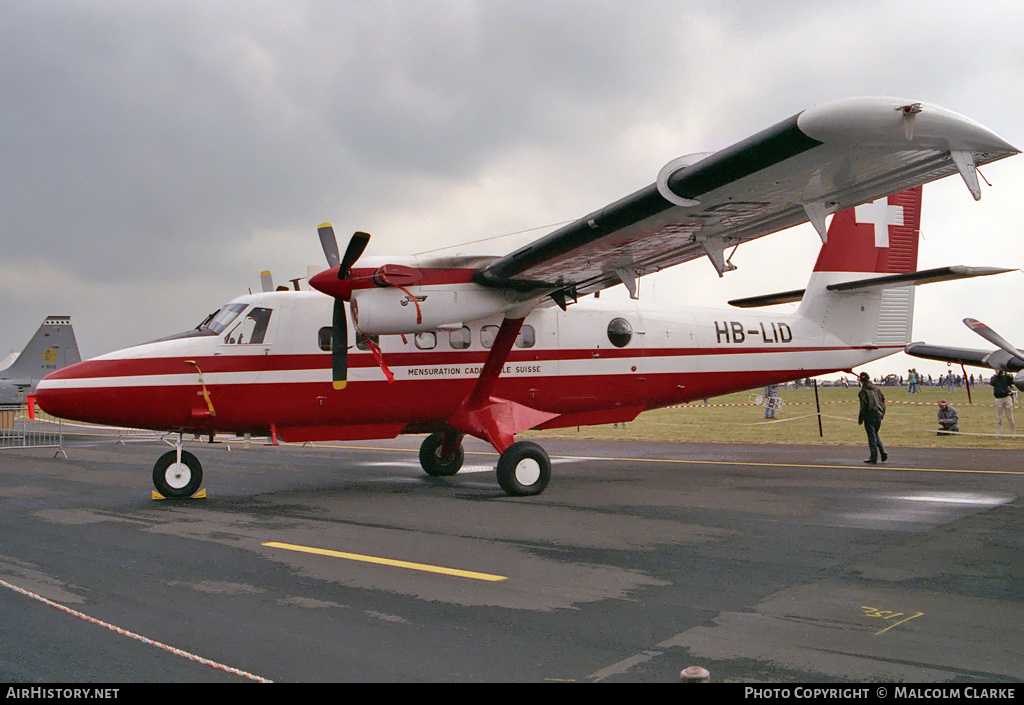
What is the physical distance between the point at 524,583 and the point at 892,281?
1070cm

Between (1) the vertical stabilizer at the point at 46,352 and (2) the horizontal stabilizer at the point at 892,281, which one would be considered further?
(1) the vertical stabilizer at the point at 46,352

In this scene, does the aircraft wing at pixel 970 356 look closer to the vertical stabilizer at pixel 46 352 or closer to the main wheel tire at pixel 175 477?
the main wheel tire at pixel 175 477

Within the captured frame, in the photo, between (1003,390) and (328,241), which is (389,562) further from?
(1003,390)

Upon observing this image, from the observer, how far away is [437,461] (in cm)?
1364

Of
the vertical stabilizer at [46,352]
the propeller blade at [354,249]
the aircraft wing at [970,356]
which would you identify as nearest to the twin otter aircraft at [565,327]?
the propeller blade at [354,249]

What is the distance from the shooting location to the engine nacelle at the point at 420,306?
9.87 m

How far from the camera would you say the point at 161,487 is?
422 inches

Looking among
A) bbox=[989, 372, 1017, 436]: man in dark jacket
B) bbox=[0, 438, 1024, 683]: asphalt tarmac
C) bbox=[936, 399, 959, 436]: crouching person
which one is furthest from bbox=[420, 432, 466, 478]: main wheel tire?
bbox=[936, 399, 959, 436]: crouching person

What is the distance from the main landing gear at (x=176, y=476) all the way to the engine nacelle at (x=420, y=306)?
11.9ft

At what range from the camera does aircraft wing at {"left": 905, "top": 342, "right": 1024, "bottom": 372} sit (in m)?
19.0

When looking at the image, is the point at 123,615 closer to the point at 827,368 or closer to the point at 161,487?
the point at 161,487

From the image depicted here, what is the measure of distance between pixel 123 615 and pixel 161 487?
6268 millimetres

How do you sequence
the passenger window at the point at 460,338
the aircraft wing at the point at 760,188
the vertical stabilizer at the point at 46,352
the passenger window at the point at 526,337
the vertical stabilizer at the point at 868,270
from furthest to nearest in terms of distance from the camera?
the vertical stabilizer at the point at 46,352 → the vertical stabilizer at the point at 868,270 → the passenger window at the point at 526,337 → the passenger window at the point at 460,338 → the aircraft wing at the point at 760,188

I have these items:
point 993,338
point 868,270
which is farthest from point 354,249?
point 993,338
